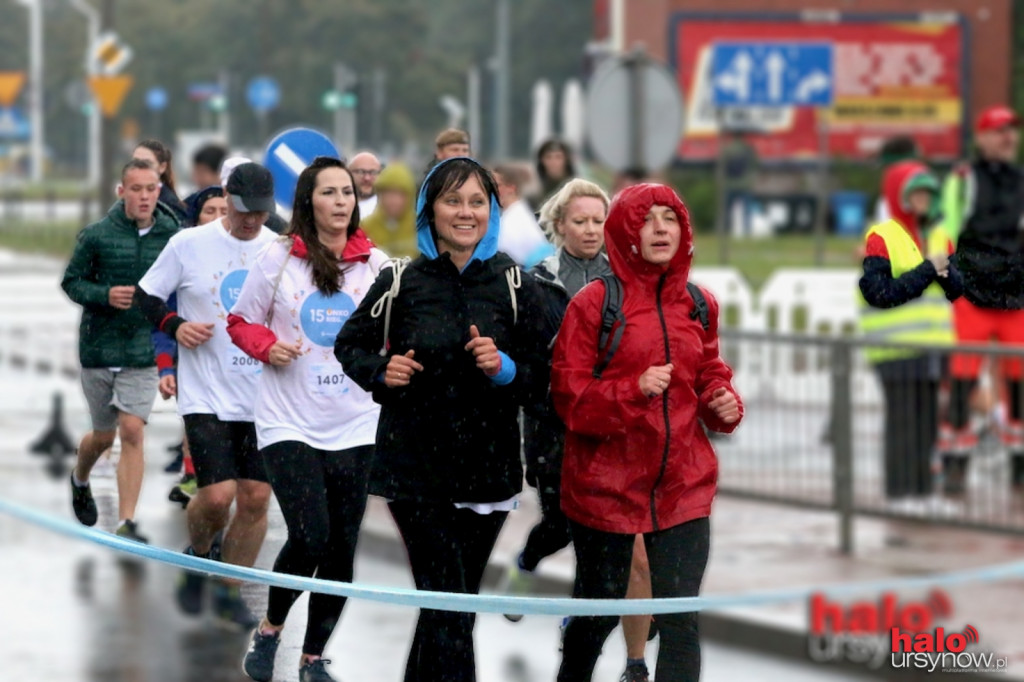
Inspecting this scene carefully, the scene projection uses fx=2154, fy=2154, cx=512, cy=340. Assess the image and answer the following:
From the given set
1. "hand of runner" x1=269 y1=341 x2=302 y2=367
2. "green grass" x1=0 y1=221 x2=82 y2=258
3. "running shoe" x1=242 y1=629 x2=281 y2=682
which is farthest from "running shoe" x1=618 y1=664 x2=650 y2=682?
"green grass" x1=0 y1=221 x2=82 y2=258

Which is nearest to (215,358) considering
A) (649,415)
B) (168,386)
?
(168,386)

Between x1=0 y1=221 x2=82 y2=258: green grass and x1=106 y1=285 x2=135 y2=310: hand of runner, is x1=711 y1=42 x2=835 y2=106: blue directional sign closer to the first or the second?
x1=0 y1=221 x2=82 y2=258: green grass

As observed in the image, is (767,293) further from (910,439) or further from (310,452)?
(310,452)

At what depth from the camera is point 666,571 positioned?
4969mm

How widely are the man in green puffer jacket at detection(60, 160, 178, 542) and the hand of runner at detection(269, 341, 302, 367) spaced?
365 mm

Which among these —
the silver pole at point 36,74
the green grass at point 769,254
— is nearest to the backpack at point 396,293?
the green grass at point 769,254

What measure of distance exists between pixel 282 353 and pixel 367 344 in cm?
21

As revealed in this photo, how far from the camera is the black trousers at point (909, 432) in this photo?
12.9 m

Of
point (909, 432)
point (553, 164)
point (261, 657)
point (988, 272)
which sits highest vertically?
point (553, 164)

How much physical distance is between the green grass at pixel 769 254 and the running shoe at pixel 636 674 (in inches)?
976

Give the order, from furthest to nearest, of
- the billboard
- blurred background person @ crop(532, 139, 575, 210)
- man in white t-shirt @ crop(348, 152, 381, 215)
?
the billboard < blurred background person @ crop(532, 139, 575, 210) < man in white t-shirt @ crop(348, 152, 381, 215)

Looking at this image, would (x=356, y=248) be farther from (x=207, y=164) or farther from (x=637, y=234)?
(x=207, y=164)

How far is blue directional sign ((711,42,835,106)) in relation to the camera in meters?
25.4

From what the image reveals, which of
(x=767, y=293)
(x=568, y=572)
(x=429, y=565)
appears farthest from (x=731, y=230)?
(x=429, y=565)
